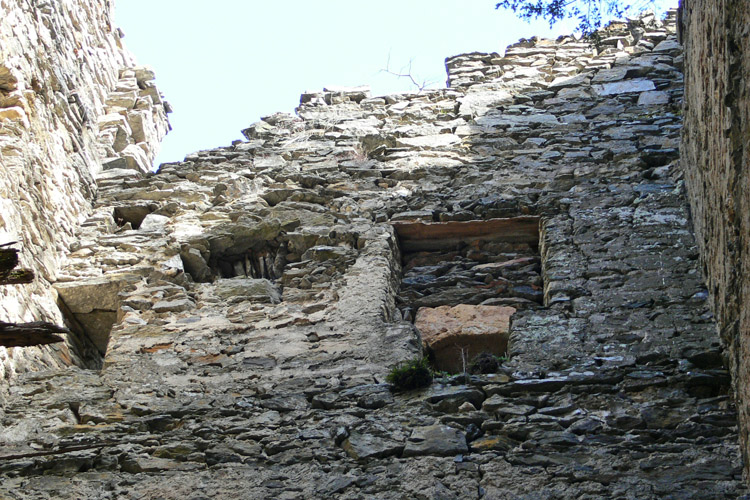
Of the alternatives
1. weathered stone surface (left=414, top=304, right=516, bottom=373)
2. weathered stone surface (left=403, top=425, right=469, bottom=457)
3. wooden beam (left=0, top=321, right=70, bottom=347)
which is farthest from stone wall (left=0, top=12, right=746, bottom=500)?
wooden beam (left=0, top=321, right=70, bottom=347)

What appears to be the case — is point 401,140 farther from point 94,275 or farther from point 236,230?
point 94,275

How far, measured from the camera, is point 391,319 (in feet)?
15.9

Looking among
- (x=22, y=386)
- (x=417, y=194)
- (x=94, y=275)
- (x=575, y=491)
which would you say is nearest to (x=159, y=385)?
(x=22, y=386)

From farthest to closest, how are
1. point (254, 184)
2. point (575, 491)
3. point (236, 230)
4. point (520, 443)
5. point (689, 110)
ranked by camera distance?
1. point (254, 184)
2. point (236, 230)
3. point (689, 110)
4. point (520, 443)
5. point (575, 491)

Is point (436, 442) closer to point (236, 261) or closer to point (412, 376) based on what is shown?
point (412, 376)

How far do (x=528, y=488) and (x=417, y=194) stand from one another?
324cm

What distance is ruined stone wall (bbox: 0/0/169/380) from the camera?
4902 millimetres

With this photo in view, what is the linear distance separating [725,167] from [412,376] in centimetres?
159

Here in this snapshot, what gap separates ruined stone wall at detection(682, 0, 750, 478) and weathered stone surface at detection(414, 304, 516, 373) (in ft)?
3.55

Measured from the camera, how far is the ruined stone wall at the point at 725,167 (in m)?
3.01

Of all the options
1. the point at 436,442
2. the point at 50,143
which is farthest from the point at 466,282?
the point at 50,143

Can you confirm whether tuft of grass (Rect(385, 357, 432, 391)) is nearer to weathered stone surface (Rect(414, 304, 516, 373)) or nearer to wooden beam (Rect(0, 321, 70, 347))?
weathered stone surface (Rect(414, 304, 516, 373))

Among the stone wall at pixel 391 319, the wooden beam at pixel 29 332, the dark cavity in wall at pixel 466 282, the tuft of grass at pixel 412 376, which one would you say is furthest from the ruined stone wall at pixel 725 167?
the wooden beam at pixel 29 332

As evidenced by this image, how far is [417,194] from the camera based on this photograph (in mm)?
6129
